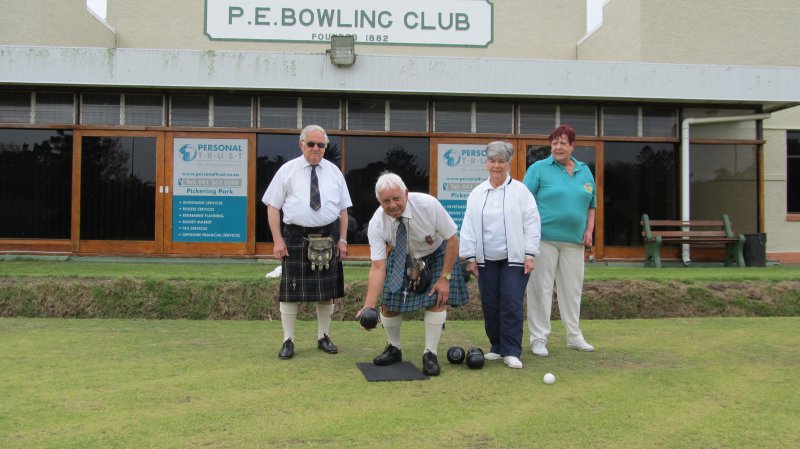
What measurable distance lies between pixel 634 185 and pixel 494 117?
2.72 m

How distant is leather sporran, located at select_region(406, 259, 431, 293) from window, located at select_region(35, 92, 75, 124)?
8.14m

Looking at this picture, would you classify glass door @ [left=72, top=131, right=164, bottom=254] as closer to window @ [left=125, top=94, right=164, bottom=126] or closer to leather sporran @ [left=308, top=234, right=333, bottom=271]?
window @ [left=125, top=94, right=164, bottom=126]

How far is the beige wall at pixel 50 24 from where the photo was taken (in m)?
13.7

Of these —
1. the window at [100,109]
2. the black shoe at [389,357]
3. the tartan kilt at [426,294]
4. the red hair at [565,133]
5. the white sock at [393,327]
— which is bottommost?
the black shoe at [389,357]

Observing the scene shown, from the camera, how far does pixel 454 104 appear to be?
11.1 meters

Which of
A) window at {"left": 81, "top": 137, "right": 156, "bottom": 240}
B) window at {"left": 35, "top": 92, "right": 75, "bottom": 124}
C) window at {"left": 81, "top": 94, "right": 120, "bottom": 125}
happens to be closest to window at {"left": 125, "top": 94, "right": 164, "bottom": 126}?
window at {"left": 81, "top": 94, "right": 120, "bottom": 125}

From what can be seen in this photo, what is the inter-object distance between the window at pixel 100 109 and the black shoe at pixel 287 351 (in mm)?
7093

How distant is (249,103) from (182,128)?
114 cm

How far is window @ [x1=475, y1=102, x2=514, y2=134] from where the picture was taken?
11.2 m

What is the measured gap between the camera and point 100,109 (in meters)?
10.6

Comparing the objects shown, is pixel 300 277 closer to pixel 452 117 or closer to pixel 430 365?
pixel 430 365

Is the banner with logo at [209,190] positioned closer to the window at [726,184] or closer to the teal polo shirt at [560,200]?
the teal polo shirt at [560,200]

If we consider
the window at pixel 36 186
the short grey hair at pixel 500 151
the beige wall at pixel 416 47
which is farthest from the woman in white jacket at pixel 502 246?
the beige wall at pixel 416 47

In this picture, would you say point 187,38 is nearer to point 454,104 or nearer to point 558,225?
point 454,104
